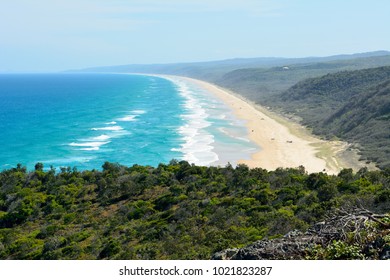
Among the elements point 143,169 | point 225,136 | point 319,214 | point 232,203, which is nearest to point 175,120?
point 225,136

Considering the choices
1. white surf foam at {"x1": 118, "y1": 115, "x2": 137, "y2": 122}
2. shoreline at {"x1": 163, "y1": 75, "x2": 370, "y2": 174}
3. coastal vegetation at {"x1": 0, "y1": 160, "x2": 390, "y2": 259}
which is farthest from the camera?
white surf foam at {"x1": 118, "y1": 115, "x2": 137, "y2": 122}

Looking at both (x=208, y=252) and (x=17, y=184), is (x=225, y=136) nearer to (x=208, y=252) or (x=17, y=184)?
(x=17, y=184)

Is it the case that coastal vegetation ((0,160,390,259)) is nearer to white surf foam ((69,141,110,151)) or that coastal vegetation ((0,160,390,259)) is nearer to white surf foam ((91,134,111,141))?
white surf foam ((69,141,110,151))

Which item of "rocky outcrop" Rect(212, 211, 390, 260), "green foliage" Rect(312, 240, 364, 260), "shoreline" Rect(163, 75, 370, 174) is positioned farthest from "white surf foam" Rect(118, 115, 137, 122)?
"green foliage" Rect(312, 240, 364, 260)

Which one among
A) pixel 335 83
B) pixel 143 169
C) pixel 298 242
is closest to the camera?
pixel 298 242

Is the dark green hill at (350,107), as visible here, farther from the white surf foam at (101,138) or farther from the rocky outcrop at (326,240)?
the rocky outcrop at (326,240)

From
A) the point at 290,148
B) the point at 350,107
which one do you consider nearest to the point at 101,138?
the point at 290,148
